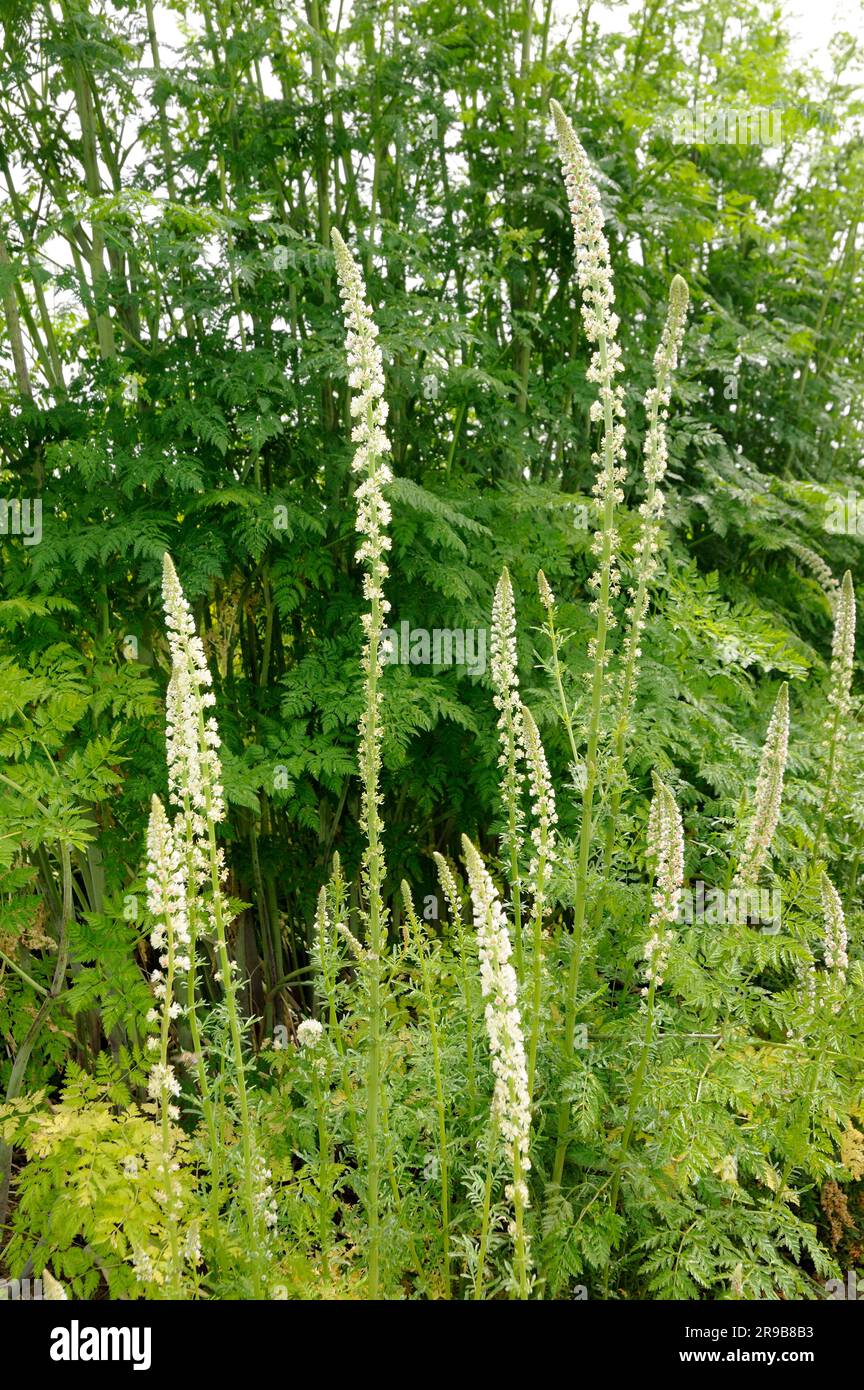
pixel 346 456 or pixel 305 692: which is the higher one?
pixel 346 456

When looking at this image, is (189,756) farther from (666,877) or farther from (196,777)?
(666,877)

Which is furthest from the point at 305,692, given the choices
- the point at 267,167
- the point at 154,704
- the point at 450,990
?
the point at 267,167

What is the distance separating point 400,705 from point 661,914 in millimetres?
1555

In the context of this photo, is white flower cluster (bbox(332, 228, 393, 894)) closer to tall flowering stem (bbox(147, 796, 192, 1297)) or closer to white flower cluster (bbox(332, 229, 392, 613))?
white flower cluster (bbox(332, 229, 392, 613))

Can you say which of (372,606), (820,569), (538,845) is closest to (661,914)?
(538,845)

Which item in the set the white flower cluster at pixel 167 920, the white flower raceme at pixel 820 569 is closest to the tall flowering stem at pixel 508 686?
the white flower cluster at pixel 167 920

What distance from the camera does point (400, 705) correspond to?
149 inches

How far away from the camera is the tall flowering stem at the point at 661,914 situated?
8.33ft

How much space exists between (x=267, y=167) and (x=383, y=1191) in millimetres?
4458

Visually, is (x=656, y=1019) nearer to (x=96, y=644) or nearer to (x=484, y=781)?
(x=484, y=781)

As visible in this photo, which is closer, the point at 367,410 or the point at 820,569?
the point at 367,410

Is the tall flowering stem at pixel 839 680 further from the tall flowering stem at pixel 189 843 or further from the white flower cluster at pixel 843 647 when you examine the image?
the tall flowering stem at pixel 189 843

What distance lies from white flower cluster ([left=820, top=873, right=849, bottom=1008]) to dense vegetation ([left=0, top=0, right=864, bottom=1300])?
0.02m
